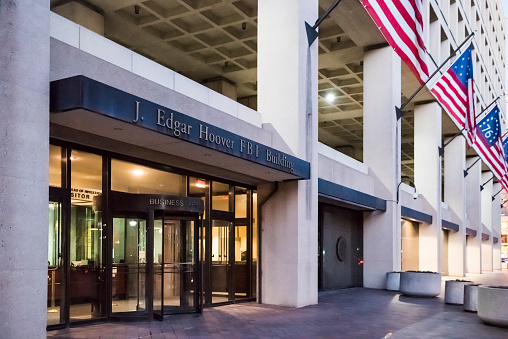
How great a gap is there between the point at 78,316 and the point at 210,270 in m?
4.36

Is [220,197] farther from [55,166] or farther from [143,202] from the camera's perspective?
[55,166]

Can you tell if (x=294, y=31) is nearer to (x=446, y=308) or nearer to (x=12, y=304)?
(x=446, y=308)

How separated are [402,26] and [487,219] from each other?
39.5m

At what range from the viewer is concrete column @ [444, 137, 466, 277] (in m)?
36.2

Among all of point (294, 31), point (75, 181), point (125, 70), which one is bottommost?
point (75, 181)

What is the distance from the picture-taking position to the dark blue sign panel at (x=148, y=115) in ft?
26.9

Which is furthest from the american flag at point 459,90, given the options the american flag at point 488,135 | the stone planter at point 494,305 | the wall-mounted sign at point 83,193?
the wall-mounted sign at point 83,193

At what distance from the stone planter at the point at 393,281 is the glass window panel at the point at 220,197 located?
8.86m

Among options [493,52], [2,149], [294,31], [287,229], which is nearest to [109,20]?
[294,31]

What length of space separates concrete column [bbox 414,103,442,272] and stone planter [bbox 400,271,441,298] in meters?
10.5

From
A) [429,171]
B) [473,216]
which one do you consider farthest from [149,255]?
[473,216]

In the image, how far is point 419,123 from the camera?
30.3 meters

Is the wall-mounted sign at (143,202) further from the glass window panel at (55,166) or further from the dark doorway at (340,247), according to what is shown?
the dark doorway at (340,247)

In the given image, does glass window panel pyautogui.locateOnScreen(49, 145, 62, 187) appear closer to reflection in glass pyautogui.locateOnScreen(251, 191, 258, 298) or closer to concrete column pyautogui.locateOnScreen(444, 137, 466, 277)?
reflection in glass pyautogui.locateOnScreen(251, 191, 258, 298)
